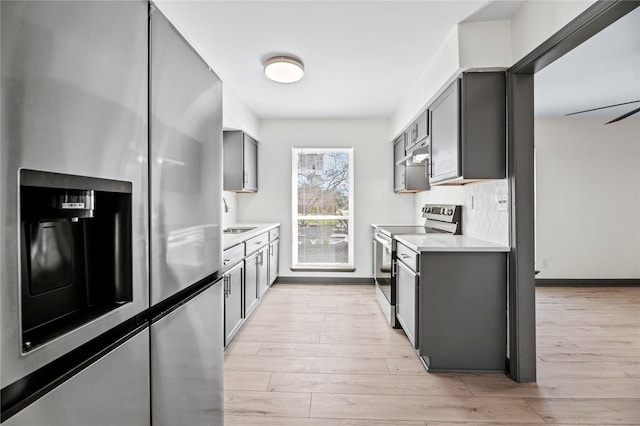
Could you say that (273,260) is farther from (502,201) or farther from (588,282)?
(588,282)

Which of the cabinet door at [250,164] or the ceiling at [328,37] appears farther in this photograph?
the cabinet door at [250,164]

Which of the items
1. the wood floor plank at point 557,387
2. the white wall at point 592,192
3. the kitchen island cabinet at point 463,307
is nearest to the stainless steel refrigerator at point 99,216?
the kitchen island cabinet at point 463,307

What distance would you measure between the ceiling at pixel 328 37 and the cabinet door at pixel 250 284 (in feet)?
5.96

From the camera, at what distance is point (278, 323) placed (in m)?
3.39

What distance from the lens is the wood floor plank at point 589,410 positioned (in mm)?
1866

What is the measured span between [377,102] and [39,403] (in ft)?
13.8

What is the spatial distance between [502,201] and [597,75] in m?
2.07

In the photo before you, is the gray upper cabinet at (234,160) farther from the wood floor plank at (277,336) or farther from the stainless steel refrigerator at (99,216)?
the stainless steel refrigerator at (99,216)

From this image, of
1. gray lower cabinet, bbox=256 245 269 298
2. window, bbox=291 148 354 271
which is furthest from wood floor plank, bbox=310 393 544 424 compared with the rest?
window, bbox=291 148 354 271

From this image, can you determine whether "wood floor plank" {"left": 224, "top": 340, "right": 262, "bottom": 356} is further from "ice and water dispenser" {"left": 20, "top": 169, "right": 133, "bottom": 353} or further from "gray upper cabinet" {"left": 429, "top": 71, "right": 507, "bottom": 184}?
"ice and water dispenser" {"left": 20, "top": 169, "right": 133, "bottom": 353}

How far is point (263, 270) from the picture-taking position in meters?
4.07

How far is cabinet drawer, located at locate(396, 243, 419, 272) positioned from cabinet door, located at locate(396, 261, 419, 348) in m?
0.04

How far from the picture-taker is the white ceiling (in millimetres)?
2621

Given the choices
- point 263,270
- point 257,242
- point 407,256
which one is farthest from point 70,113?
point 263,270
